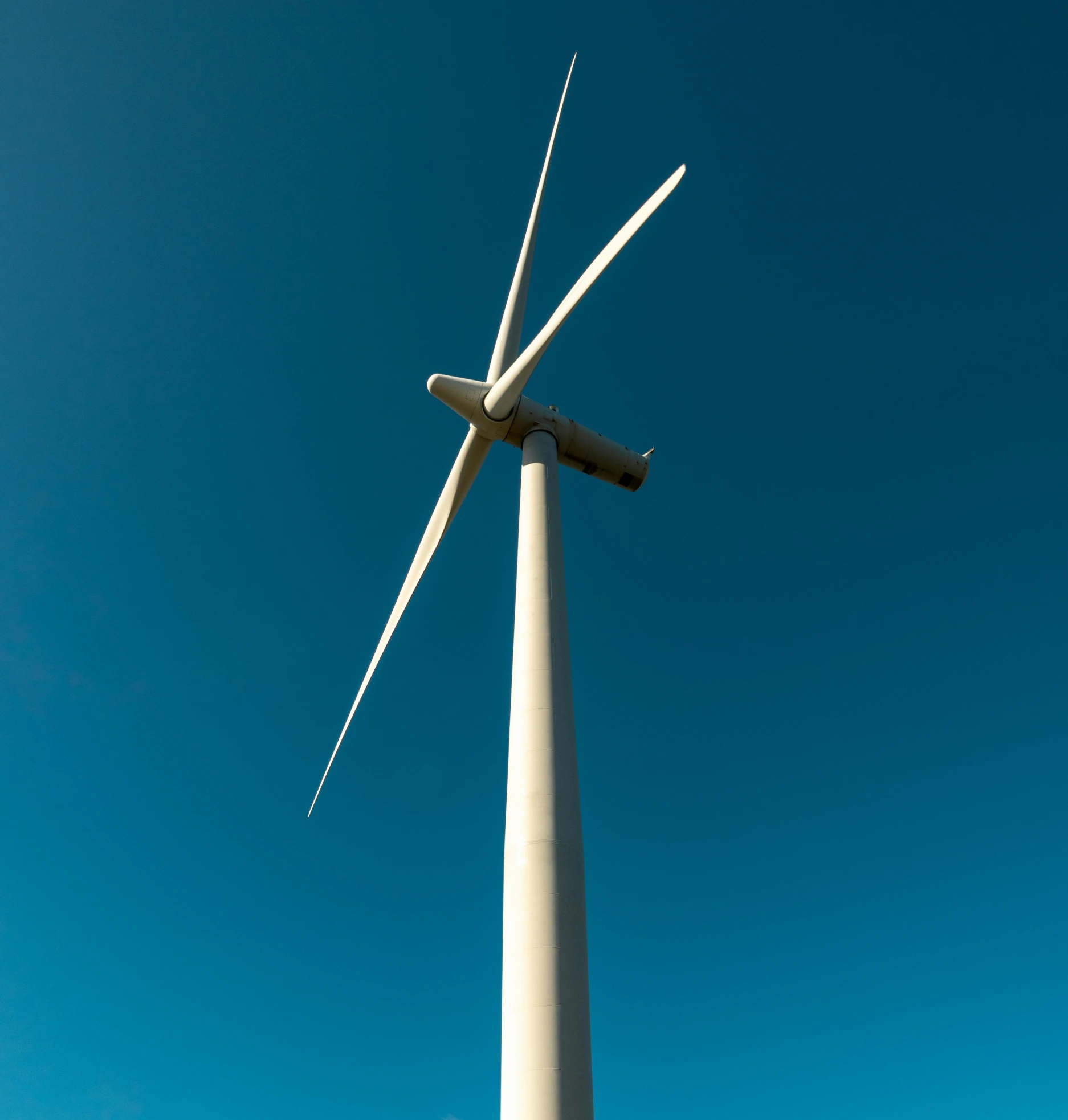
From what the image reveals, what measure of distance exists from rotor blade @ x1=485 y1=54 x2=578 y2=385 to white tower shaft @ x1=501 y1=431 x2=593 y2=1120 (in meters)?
9.55

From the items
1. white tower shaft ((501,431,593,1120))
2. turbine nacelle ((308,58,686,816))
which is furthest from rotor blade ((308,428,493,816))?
white tower shaft ((501,431,593,1120))

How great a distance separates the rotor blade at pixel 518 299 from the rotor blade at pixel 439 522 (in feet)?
7.50

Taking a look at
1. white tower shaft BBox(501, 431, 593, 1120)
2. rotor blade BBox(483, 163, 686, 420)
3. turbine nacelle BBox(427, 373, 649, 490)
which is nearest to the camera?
white tower shaft BBox(501, 431, 593, 1120)

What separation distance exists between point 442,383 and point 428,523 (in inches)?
168

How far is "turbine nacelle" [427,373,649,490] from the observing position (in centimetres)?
2009

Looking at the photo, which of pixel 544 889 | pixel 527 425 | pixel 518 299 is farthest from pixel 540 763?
pixel 518 299

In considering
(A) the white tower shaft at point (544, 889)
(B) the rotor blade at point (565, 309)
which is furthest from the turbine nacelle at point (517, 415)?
(A) the white tower shaft at point (544, 889)

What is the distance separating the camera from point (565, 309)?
58.4 ft

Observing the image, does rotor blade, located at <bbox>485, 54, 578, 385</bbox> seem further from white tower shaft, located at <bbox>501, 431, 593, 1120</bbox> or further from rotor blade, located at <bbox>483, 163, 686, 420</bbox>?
white tower shaft, located at <bbox>501, 431, 593, 1120</bbox>

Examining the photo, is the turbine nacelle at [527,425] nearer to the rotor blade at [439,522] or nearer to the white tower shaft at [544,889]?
the rotor blade at [439,522]

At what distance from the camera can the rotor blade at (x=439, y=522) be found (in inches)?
826

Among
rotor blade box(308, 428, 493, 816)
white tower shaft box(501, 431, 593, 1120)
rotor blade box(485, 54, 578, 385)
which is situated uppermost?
rotor blade box(485, 54, 578, 385)

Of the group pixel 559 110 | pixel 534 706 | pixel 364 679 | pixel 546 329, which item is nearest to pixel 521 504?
pixel 546 329

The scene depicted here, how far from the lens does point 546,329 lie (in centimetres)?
1802
